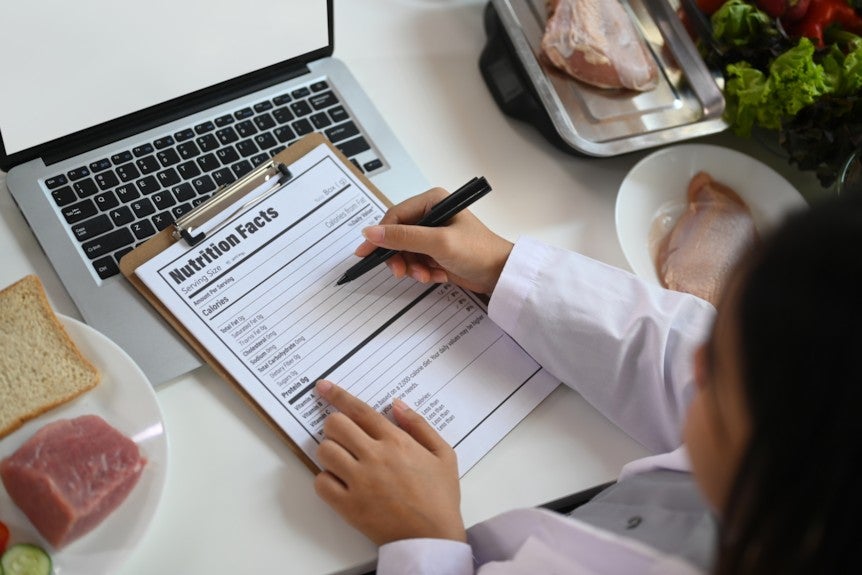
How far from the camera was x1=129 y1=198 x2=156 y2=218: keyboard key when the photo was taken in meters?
0.72

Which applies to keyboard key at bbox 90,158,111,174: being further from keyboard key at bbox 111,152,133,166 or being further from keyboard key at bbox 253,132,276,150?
keyboard key at bbox 253,132,276,150

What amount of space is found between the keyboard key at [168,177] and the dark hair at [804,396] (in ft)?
1.78

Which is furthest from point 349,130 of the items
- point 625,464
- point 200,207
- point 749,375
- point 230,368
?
point 749,375

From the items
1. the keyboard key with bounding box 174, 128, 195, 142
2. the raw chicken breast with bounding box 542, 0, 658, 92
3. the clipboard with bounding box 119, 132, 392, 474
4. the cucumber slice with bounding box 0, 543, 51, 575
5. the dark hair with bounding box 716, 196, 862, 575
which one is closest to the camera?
the dark hair with bounding box 716, 196, 862, 575

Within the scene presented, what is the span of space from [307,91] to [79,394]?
39 centimetres

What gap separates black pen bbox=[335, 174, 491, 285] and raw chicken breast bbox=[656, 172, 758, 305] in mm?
241

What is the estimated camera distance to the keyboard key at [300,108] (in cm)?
81

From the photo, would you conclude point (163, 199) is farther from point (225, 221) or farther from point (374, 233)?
point (374, 233)

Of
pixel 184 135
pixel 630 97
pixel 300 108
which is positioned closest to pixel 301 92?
pixel 300 108

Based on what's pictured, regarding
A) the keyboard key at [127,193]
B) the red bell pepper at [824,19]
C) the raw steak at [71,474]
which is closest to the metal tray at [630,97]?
the red bell pepper at [824,19]

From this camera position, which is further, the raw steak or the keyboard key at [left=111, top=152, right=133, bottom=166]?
the keyboard key at [left=111, top=152, right=133, bottom=166]

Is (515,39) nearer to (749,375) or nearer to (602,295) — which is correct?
(602,295)

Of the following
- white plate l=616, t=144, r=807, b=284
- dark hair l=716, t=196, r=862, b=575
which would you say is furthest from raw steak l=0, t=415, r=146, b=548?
white plate l=616, t=144, r=807, b=284

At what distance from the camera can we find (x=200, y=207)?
2.35 ft
